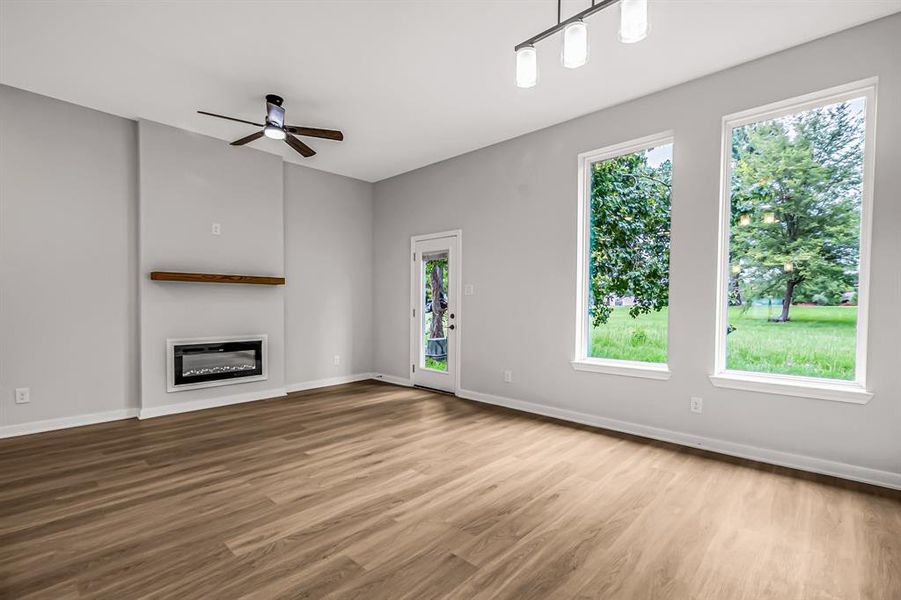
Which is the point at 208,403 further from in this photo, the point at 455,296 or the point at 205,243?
the point at 455,296

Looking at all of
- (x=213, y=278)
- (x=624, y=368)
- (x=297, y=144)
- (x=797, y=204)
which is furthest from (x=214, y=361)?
(x=797, y=204)

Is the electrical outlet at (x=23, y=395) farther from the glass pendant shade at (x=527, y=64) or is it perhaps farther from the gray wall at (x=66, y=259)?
the glass pendant shade at (x=527, y=64)

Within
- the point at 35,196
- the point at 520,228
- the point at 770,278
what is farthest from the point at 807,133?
the point at 35,196

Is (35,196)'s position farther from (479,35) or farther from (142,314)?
(479,35)

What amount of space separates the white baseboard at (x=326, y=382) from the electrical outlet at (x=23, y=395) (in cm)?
244

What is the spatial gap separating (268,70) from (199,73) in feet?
1.94

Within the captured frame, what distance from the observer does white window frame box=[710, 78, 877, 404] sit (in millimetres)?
2828

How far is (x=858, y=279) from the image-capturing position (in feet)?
9.47

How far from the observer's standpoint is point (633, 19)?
6.25 ft

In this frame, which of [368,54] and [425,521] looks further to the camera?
[368,54]

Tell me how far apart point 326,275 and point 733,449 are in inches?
201

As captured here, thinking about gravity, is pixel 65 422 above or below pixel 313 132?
below

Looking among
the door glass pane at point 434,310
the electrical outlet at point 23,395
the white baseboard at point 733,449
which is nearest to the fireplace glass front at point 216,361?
the electrical outlet at point 23,395

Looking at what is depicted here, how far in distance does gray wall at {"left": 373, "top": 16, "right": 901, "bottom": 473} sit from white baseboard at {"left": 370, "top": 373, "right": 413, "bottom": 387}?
0.46 ft
